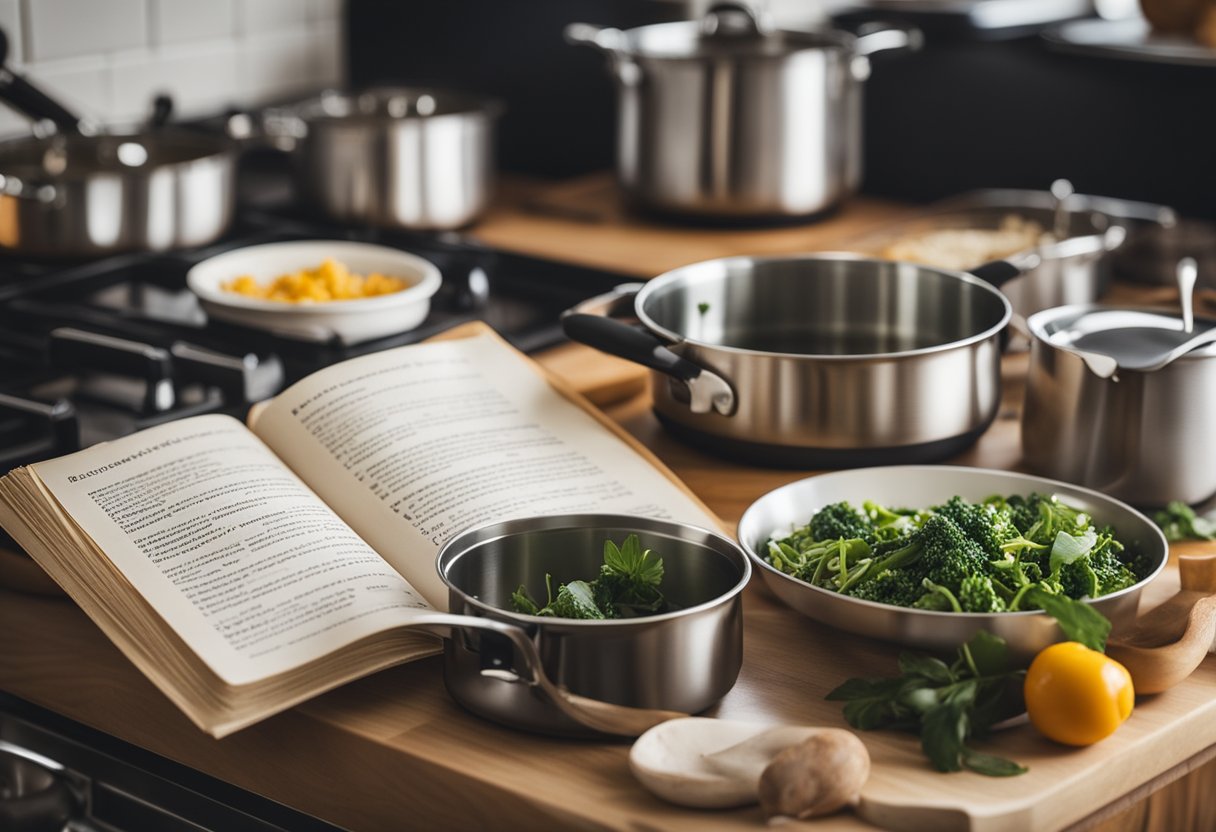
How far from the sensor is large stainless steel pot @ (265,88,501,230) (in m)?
2.00

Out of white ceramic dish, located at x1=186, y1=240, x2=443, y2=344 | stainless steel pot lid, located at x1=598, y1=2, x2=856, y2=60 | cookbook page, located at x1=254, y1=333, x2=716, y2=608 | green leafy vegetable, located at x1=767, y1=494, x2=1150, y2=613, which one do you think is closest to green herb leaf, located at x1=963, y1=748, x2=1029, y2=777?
green leafy vegetable, located at x1=767, y1=494, x2=1150, y2=613

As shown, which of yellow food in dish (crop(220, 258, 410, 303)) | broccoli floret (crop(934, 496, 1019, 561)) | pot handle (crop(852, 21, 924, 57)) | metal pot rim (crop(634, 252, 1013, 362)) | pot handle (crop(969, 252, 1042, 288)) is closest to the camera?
broccoli floret (crop(934, 496, 1019, 561))

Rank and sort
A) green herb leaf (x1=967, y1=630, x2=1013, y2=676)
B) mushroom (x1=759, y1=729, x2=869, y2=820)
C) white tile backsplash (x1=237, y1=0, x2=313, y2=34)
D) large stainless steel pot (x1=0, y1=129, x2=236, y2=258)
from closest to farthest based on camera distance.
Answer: mushroom (x1=759, y1=729, x2=869, y2=820) → green herb leaf (x1=967, y1=630, x2=1013, y2=676) → large stainless steel pot (x1=0, y1=129, x2=236, y2=258) → white tile backsplash (x1=237, y1=0, x2=313, y2=34)

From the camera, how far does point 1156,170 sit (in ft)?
6.91

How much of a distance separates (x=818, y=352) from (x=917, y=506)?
30 cm

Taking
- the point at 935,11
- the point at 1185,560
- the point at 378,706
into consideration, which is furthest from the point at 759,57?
the point at 378,706

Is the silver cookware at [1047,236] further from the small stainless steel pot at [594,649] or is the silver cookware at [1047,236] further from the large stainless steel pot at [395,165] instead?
the small stainless steel pot at [594,649]

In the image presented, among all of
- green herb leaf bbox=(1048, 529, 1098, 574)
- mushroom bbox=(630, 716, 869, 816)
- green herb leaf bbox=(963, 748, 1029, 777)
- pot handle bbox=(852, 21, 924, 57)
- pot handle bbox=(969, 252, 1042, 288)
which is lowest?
green herb leaf bbox=(963, 748, 1029, 777)

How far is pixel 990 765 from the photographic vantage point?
34.2 inches

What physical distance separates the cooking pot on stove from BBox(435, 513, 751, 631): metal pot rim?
1.00 m

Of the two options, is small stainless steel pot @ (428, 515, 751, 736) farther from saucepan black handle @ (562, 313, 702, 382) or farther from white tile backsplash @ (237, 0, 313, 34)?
white tile backsplash @ (237, 0, 313, 34)

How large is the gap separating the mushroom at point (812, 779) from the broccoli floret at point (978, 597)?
0.59 ft

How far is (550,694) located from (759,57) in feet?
4.11

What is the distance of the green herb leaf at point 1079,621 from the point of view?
3.05 feet
